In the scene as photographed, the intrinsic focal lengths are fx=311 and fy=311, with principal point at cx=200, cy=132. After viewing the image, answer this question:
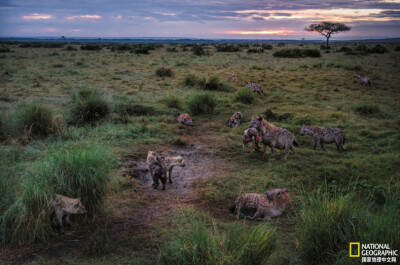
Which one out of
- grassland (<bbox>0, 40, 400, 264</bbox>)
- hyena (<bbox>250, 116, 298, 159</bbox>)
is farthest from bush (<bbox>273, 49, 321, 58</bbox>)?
hyena (<bbox>250, 116, 298, 159</bbox>)

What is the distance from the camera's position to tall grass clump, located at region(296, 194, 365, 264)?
143 inches

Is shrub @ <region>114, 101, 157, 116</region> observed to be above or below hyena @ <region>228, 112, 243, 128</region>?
above

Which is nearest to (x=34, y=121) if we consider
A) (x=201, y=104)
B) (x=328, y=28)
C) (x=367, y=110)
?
(x=201, y=104)

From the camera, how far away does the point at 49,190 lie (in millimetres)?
4520

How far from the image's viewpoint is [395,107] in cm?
1335

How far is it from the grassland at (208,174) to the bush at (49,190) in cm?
2

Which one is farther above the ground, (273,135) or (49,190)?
(273,135)

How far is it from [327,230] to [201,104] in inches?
365

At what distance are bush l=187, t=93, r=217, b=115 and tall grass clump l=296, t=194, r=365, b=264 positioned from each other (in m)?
8.98

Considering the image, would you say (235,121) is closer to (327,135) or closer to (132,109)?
(327,135)

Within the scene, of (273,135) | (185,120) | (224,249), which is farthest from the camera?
(185,120)

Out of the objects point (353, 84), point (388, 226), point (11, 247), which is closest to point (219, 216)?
point (388, 226)

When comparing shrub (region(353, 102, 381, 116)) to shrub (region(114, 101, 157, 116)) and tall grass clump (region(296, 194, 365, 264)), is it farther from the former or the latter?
tall grass clump (region(296, 194, 365, 264))

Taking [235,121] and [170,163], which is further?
[235,121]
